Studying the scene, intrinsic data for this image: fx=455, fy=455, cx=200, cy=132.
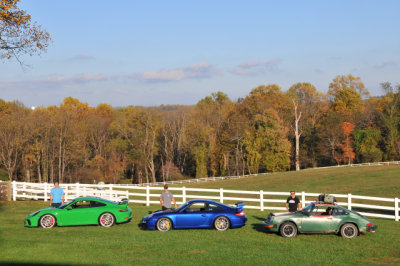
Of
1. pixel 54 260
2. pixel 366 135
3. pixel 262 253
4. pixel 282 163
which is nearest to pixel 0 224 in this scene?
pixel 54 260

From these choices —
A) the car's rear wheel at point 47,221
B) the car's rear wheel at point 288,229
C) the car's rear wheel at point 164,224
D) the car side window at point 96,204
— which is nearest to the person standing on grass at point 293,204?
the car's rear wheel at point 288,229

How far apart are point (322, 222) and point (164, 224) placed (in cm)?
563

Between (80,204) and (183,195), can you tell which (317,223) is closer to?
(80,204)

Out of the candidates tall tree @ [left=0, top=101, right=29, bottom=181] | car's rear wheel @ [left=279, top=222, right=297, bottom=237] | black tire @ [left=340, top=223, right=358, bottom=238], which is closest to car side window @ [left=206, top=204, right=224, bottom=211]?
car's rear wheel @ [left=279, top=222, right=297, bottom=237]

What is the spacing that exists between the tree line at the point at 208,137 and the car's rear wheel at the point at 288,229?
57107 mm

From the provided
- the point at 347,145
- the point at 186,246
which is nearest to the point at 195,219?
the point at 186,246

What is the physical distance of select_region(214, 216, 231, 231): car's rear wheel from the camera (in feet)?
54.8

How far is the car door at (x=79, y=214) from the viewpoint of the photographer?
17766mm

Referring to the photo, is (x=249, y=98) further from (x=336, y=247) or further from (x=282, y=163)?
(x=336, y=247)

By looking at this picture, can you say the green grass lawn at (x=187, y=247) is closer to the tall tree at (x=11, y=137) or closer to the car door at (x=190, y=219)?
the car door at (x=190, y=219)

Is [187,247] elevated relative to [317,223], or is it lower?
lower

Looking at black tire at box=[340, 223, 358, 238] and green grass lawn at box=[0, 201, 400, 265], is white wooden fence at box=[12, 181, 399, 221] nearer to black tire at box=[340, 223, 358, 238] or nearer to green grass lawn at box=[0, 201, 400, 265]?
green grass lawn at box=[0, 201, 400, 265]

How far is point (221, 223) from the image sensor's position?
1673 centimetres

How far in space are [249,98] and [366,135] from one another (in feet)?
72.0
